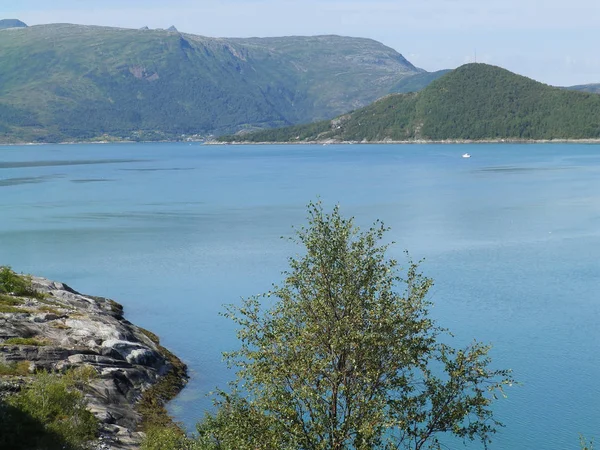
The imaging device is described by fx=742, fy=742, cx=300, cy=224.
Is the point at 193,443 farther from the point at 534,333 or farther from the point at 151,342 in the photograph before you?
the point at 534,333

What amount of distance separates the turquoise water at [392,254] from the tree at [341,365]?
1204cm

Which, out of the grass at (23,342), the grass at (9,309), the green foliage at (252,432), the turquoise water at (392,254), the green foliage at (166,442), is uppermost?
the green foliage at (252,432)

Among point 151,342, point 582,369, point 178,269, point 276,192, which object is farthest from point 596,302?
point 276,192

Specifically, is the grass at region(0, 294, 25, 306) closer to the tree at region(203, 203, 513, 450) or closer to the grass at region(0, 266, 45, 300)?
the grass at region(0, 266, 45, 300)

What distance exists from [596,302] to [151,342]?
105 feet

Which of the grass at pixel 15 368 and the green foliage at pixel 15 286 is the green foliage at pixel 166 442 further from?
the green foliage at pixel 15 286

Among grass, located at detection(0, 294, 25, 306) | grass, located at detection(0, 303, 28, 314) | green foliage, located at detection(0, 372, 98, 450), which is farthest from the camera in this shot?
grass, located at detection(0, 294, 25, 306)

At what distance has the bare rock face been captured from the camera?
2969 cm

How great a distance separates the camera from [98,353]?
35219 mm

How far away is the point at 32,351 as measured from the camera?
3266 centimetres

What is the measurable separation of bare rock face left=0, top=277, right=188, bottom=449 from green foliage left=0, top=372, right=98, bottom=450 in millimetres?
1071

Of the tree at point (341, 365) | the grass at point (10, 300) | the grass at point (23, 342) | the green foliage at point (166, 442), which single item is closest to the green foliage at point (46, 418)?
the green foliage at point (166, 442)

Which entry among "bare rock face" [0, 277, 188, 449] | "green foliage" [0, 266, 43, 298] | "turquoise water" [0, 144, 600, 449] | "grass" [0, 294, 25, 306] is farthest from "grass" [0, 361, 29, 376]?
"green foliage" [0, 266, 43, 298]

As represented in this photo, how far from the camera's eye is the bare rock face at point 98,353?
1169 inches
